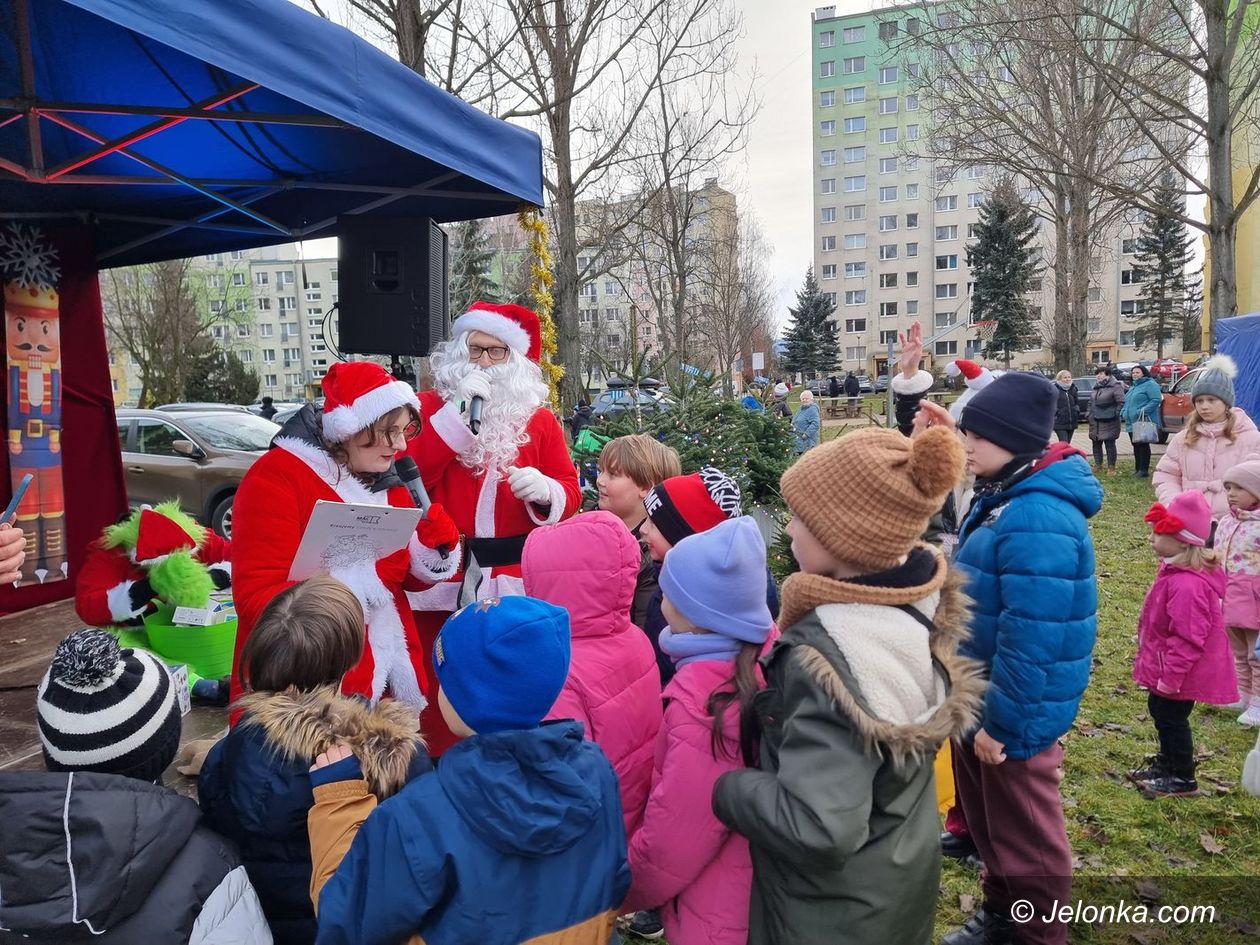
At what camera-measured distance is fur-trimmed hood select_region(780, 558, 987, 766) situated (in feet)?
5.42

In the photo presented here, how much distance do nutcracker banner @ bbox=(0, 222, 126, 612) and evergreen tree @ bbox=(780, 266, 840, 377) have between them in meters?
49.3

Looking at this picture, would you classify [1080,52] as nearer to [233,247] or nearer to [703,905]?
[233,247]

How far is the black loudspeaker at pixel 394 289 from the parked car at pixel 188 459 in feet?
22.0

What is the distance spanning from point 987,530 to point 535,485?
161cm

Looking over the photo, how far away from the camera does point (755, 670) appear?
206 centimetres

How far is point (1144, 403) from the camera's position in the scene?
1306cm

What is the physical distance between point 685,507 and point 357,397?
3.84 feet

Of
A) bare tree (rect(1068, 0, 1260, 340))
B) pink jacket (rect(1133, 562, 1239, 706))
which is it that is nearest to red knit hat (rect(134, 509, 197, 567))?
pink jacket (rect(1133, 562, 1239, 706))

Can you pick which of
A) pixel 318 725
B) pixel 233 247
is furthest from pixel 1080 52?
pixel 318 725

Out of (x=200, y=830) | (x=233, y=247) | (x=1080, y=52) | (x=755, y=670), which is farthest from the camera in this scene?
(x=1080, y=52)

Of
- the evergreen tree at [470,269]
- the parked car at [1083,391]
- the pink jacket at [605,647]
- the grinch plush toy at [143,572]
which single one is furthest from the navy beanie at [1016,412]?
the parked car at [1083,391]

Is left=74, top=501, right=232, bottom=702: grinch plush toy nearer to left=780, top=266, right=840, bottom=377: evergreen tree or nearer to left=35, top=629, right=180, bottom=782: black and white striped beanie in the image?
left=35, top=629, right=180, bottom=782: black and white striped beanie

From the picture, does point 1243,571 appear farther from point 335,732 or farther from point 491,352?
point 335,732

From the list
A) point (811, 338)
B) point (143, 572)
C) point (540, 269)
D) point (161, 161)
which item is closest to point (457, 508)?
point (143, 572)
